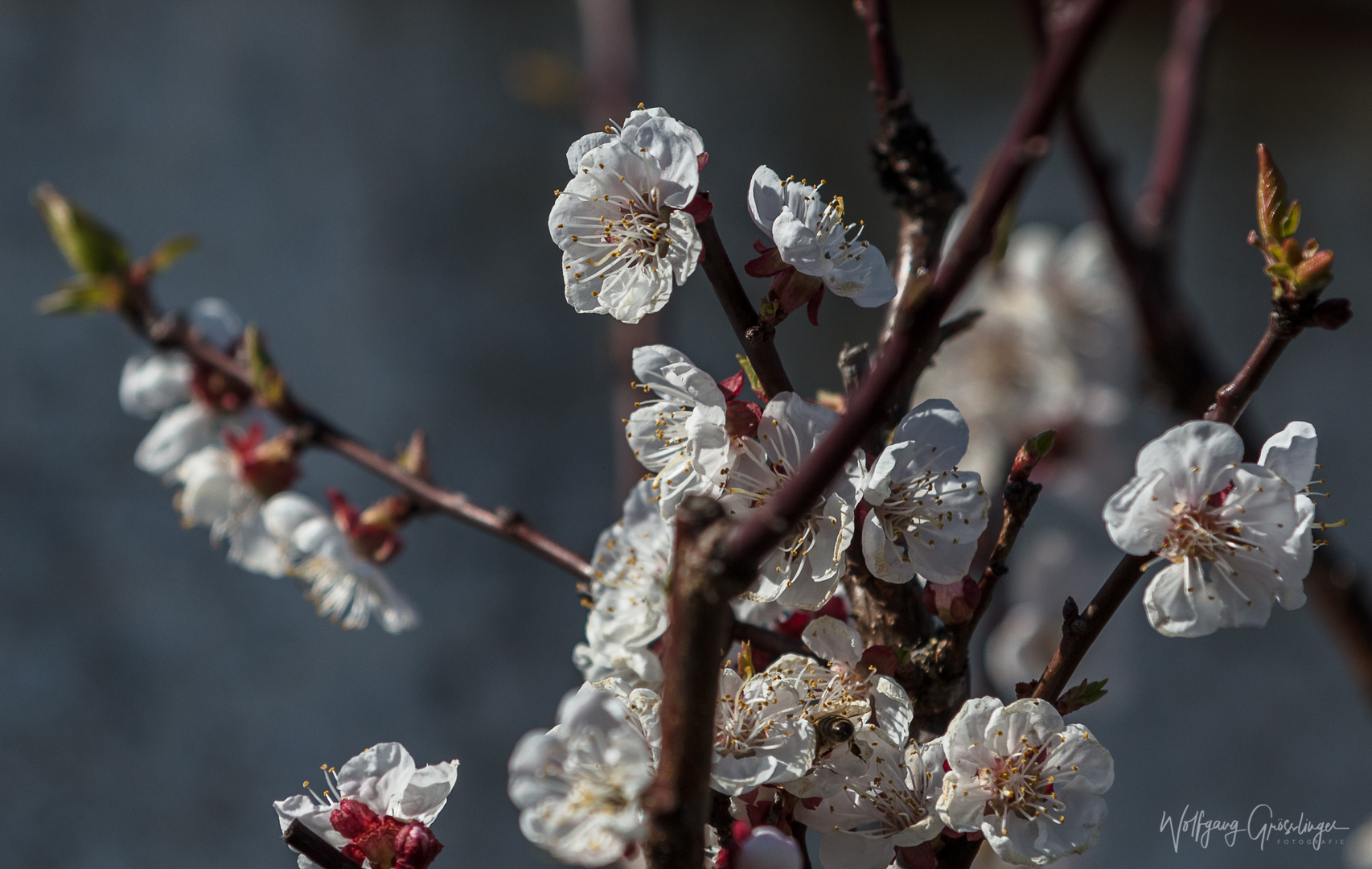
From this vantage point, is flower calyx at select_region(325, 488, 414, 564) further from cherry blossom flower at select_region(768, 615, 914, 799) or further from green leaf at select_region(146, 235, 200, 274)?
cherry blossom flower at select_region(768, 615, 914, 799)

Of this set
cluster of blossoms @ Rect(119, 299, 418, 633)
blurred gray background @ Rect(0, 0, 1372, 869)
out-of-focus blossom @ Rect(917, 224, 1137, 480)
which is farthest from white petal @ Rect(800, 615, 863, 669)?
out-of-focus blossom @ Rect(917, 224, 1137, 480)

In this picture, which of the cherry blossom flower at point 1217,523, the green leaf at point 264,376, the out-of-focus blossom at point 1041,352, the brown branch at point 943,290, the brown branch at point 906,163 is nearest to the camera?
the brown branch at point 943,290


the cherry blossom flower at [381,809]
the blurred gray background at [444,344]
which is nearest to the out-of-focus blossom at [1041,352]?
the blurred gray background at [444,344]

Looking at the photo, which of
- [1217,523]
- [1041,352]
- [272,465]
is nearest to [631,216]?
[1217,523]

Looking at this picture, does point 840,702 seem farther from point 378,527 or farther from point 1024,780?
point 378,527

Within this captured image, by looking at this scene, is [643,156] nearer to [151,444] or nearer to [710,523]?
[710,523]

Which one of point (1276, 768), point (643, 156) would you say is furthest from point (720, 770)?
point (1276, 768)

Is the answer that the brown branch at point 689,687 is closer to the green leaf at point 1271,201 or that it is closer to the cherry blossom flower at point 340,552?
the green leaf at point 1271,201
